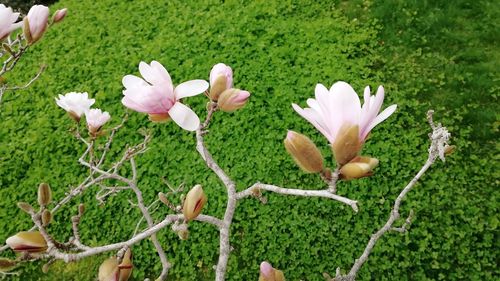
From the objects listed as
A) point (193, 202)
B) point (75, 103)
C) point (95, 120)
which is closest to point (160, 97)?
point (193, 202)

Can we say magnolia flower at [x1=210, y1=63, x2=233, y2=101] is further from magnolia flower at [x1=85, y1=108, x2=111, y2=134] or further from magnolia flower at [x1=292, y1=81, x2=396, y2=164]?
magnolia flower at [x1=85, y1=108, x2=111, y2=134]

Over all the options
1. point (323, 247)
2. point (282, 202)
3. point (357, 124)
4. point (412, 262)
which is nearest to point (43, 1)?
point (282, 202)

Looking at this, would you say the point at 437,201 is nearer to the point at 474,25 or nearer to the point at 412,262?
the point at 412,262

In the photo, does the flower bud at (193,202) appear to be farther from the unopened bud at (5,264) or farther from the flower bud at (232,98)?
the unopened bud at (5,264)

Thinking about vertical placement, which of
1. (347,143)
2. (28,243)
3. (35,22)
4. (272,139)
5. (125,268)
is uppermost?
(35,22)

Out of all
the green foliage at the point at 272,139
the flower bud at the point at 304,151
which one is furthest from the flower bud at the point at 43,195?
the green foliage at the point at 272,139

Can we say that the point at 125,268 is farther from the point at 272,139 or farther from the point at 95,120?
the point at 272,139

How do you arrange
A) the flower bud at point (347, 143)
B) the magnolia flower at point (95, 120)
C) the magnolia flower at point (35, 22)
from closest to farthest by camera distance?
the flower bud at point (347, 143) < the magnolia flower at point (35, 22) < the magnolia flower at point (95, 120)
